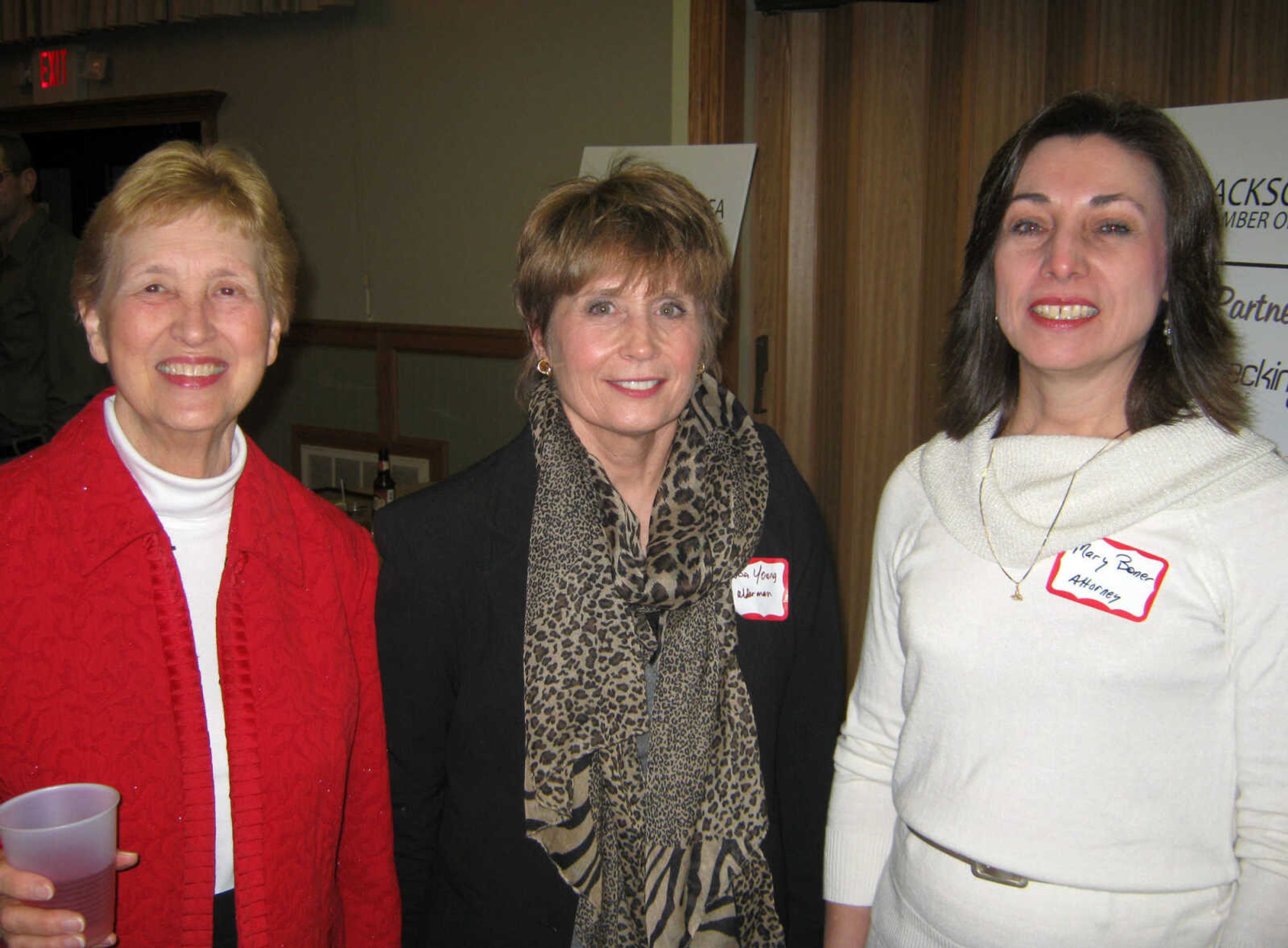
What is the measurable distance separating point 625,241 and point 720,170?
1626mm

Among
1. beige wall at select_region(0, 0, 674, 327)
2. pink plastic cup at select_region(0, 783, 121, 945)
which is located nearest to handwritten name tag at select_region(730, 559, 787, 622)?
pink plastic cup at select_region(0, 783, 121, 945)

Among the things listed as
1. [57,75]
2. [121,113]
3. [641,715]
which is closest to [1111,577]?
[641,715]

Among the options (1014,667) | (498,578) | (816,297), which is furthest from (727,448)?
(816,297)

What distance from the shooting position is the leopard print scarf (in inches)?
60.0

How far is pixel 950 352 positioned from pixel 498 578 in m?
0.85

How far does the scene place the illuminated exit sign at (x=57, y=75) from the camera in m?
5.21

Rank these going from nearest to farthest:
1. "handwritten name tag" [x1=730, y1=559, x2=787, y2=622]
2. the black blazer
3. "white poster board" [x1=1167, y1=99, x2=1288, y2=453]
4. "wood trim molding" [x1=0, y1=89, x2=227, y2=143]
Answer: the black blazer, "handwritten name tag" [x1=730, y1=559, x2=787, y2=622], "white poster board" [x1=1167, y1=99, x2=1288, y2=453], "wood trim molding" [x1=0, y1=89, x2=227, y2=143]

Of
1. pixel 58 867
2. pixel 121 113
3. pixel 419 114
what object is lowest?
pixel 58 867

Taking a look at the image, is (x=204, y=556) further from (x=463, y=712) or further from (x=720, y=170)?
(x=720, y=170)

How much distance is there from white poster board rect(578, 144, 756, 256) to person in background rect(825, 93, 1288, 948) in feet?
5.19

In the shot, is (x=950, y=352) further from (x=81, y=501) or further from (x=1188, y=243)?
(x=81, y=501)

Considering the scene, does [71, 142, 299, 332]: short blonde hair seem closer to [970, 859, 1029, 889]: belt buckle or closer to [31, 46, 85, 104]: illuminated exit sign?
[970, 859, 1029, 889]: belt buckle

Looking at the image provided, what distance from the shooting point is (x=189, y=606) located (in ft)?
4.38

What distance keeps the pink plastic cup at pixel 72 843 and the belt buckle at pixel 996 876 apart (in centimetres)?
109
